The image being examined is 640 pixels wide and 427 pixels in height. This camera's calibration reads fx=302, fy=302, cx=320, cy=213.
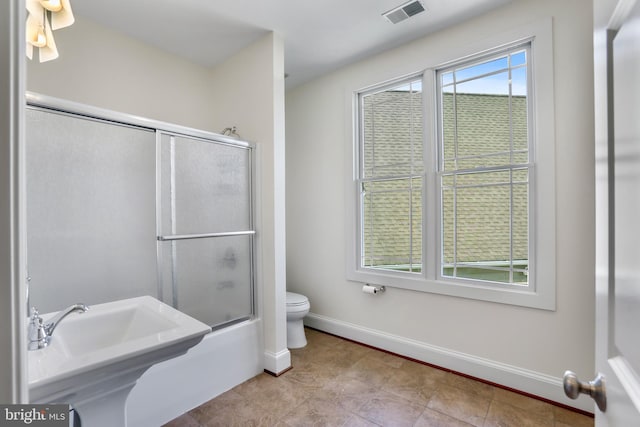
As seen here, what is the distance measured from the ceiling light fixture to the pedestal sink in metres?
1.12

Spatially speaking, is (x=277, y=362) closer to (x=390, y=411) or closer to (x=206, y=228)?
(x=390, y=411)

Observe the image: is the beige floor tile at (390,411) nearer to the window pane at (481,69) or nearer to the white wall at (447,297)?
the white wall at (447,297)

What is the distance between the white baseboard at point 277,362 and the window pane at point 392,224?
1.05 meters

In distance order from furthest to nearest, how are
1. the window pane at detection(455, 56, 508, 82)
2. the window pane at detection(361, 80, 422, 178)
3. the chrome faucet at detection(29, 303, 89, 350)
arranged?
the window pane at detection(361, 80, 422, 178)
the window pane at detection(455, 56, 508, 82)
the chrome faucet at detection(29, 303, 89, 350)

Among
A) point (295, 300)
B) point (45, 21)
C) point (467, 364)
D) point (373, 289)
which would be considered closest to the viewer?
point (45, 21)

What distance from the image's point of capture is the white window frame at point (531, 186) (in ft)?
6.22

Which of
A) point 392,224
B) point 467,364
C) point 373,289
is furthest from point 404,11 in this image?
point 467,364

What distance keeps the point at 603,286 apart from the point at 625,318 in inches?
5.2

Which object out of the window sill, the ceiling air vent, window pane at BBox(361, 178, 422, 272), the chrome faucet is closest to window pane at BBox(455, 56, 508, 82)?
the ceiling air vent

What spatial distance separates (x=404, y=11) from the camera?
82.2 inches

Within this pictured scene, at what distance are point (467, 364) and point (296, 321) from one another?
4.57ft

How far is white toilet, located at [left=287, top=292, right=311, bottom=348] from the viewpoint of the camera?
2656mm

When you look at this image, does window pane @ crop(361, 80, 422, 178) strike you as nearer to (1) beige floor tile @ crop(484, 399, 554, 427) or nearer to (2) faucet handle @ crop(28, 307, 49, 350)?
(1) beige floor tile @ crop(484, 399, 554, 427)

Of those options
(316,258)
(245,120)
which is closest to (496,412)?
(316,258)
